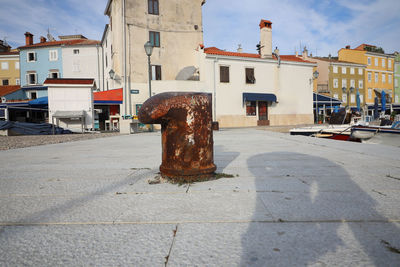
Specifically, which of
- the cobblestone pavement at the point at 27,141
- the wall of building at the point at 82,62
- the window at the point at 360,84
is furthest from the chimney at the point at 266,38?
the window at the point at 360,84

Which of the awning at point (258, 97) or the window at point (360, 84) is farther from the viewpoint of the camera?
the window at point (360, 84)

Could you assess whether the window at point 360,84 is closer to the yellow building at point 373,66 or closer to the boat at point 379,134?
the yellow building at point 373,66

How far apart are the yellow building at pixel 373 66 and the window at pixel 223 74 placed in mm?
31398

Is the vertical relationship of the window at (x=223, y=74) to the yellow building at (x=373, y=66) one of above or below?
below

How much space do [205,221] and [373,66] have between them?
51.3 meters

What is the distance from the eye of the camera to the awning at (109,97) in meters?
18.2

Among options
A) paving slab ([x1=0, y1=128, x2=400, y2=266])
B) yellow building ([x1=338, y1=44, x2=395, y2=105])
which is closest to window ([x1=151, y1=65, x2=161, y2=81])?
paving slab ([x1=0, y1=128, x2=400, y2=266])

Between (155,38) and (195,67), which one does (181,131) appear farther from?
(155,38)

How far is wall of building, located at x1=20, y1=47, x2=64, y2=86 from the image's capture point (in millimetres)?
29000

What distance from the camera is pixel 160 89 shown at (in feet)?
62.6

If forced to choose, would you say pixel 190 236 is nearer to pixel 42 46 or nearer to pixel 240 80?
pixel 240 80

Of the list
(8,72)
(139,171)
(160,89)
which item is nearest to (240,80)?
(160,89)

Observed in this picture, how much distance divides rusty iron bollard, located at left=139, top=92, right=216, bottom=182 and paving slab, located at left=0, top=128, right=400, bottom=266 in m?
0.19

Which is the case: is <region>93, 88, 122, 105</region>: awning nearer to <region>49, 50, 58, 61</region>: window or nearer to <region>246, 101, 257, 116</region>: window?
<region>246, 101, 257, 116</region>: window
